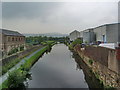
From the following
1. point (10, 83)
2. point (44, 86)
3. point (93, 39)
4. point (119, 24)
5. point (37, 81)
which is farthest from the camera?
point (93, 39)

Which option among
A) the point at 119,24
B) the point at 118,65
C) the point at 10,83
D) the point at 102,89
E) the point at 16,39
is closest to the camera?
the point at 118,65

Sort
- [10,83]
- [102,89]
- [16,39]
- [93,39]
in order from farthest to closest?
[93,39] → [16,39] → [102,89] → [10,83]

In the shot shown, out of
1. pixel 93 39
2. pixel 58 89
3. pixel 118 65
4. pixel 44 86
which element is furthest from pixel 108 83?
pixel 93 39

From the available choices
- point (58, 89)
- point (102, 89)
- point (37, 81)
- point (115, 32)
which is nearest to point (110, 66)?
point (102, 89)

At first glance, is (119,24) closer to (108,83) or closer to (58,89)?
(108,83)

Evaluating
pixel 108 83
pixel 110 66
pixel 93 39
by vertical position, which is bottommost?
pixel 108 83

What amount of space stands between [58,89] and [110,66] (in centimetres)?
303

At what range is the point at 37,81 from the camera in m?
8.05

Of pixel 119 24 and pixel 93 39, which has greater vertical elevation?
pixel 119 24

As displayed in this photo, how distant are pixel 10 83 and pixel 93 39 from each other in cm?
1824

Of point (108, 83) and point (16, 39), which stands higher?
point (16, 39)

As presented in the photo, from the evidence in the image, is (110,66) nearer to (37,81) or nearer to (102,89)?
(102,89)

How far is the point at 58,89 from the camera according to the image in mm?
6832

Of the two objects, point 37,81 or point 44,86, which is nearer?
point 44,86
